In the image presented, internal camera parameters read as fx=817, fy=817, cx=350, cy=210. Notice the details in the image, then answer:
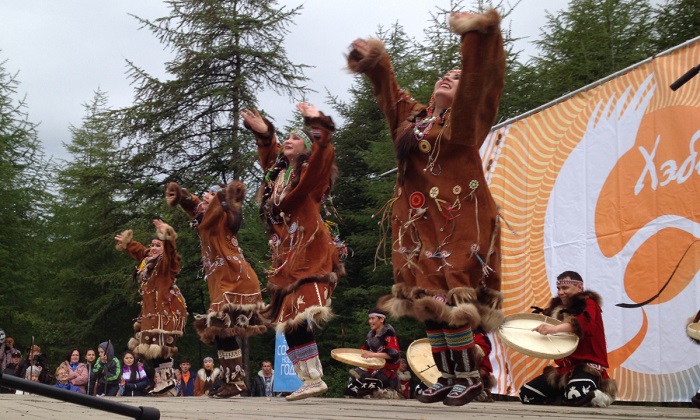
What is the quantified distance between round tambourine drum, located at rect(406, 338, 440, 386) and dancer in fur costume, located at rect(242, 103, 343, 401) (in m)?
1.57

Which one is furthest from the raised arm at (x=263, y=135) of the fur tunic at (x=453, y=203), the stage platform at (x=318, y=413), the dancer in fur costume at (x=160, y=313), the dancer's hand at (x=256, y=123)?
the stage platform at (x=318, y=413)

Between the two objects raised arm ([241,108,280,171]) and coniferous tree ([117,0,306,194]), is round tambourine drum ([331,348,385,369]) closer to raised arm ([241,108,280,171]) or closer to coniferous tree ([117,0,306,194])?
raised arm ([241,108,280,171])

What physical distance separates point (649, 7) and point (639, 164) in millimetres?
6287

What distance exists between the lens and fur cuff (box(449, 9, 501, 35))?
438 centimetres

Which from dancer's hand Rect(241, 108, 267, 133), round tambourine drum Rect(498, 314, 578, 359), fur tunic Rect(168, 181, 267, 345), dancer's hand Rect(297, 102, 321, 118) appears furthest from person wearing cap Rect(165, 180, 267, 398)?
round tambourine drum Rect(498, 314, 578, 359)

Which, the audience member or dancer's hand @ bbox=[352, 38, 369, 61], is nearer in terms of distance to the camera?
dancer's hand @ bbox=[352, 38, 369, 61]

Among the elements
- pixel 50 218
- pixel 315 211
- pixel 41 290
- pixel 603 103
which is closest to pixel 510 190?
pixel 603 103

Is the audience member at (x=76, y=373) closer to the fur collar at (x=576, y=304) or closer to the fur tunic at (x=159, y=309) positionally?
the fur tunic at (x=159, y=309)

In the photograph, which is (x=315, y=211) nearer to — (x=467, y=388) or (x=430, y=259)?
(x=430, y=259)

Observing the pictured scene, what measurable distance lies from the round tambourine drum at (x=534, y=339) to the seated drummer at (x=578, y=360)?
0.20 ft

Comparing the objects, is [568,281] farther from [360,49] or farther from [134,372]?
[134,372]

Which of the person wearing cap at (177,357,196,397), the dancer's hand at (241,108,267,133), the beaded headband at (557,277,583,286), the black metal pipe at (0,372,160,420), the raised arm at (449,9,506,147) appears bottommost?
the person wearing cap at (177,357,196,397)

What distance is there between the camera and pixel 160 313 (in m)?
9.49

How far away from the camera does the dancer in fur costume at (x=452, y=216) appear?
459 cm
